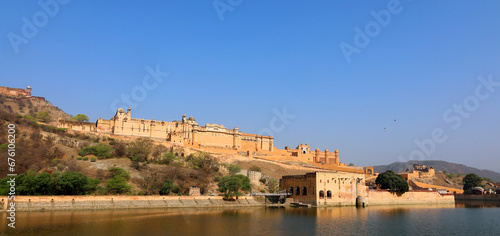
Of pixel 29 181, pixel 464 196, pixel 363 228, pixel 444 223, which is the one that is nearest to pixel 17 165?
pixel 29 181

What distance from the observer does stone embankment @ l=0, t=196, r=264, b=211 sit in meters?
29.9

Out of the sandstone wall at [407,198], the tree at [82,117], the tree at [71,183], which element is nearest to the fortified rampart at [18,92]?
the tree at [82,117]

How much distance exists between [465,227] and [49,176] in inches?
1351

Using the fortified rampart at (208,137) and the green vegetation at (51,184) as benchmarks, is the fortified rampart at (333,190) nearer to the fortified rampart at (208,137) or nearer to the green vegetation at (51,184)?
the fortified rampart at (208,137)

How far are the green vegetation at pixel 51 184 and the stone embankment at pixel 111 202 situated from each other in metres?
1.45

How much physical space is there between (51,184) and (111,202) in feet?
17.8

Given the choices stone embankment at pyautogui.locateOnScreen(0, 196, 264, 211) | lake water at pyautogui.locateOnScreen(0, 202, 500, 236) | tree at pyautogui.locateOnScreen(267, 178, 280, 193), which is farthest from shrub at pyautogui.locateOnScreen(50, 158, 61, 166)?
tree at pyautogui.locateOnScreen(267, 178, 280, 193)

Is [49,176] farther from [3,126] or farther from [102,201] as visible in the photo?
[3,126]

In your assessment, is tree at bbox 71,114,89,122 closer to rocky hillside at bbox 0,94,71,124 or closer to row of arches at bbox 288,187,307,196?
rocky hillside at bbox 0,94,71,124

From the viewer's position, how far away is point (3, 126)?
4684 cm

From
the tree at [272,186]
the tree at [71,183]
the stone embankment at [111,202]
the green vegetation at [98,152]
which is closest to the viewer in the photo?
the stone embankment at [111,202]

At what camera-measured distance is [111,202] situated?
33.5m

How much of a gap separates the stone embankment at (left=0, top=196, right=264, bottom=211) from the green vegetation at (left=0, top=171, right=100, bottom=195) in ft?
4.74

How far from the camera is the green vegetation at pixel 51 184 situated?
31131mm
